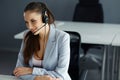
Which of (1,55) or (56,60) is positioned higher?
(56,60)

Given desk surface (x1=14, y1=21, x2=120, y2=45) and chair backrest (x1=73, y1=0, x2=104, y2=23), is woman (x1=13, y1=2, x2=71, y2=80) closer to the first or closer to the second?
desk surface (x1=14, y1=21, x2=120, y2=45)

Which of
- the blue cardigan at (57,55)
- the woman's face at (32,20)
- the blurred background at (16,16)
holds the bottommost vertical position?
the blurred background at (16,16)

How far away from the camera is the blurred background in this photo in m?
4.23

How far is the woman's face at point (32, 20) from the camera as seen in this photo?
1.69m

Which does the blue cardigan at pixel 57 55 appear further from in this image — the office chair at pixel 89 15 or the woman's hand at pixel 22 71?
the office chair at pixel 89 15

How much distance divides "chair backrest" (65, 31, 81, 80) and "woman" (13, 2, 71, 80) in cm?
31

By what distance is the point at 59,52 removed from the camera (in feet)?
5.84

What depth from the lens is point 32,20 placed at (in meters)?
1.69

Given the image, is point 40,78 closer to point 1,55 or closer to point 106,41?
point 106,41

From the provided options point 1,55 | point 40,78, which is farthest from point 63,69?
point 1,55

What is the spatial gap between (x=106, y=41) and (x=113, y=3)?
6.16 feet

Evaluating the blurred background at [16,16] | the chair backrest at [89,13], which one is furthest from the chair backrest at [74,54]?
the blurred background at [16,16]

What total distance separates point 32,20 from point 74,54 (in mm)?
576

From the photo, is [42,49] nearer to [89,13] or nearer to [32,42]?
[32,42]
